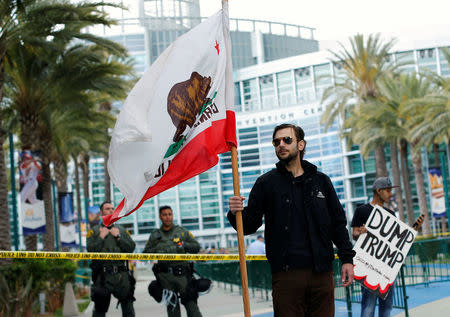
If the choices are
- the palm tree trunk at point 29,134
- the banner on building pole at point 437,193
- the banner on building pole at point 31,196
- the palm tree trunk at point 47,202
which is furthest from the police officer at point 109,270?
the banner on building pole at point 437,193

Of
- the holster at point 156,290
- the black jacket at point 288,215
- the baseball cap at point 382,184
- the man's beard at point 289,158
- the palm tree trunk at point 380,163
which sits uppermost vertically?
the palm tree trunk at point 380,163

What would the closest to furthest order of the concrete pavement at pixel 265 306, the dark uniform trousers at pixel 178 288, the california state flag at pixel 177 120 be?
the california state flag at pixel 177 120, the dark uniform trousers at pixel 178 288, the concrete pavement at pixel 265 306

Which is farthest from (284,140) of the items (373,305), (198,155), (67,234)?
(67,234)

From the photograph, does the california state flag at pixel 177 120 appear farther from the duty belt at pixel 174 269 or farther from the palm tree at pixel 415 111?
the palm tree at pixel 415 111

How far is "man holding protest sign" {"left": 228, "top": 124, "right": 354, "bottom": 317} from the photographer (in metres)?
4.63

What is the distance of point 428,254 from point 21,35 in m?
11.7

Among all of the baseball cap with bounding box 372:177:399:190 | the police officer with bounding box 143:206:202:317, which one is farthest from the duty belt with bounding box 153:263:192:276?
the baseball cap with bounding box 372:177:399:190

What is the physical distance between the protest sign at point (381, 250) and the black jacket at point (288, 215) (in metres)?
2.98

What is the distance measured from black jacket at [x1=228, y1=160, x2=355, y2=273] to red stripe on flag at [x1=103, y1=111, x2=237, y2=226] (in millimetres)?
676

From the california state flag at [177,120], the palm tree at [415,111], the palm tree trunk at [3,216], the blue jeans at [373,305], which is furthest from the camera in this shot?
the palm tree at [415,111]

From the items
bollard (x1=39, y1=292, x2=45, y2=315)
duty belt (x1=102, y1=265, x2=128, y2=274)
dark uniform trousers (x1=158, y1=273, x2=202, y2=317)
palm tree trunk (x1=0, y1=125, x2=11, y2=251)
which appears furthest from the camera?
palm tree trunk (x1=0, y1=125, x2=11, y2=251)

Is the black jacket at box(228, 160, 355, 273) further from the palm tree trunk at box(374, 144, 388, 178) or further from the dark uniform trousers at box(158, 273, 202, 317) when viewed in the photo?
the palm tree trunk at box(374, 144, 388, 178)

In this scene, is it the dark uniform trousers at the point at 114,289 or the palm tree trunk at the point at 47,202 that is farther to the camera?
the palm tree trunk at the point at 47,202

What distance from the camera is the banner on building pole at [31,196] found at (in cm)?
1970
